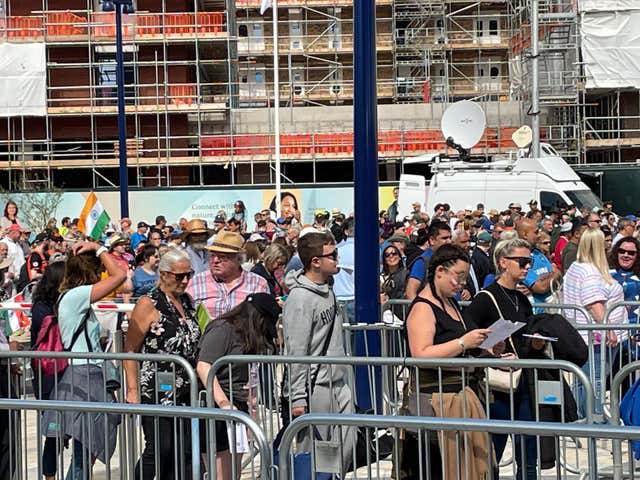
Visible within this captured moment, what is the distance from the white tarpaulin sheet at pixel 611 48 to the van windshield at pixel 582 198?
16.4 meters

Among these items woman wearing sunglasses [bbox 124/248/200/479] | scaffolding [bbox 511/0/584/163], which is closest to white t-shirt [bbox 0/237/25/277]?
woman wearing sunglasses [bbox 124/248/200/479]

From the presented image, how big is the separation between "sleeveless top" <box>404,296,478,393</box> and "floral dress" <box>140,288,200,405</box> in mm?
1334

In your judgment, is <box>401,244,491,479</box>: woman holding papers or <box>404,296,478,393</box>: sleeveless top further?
<box>404,296,478,393</box>: sleeveless top

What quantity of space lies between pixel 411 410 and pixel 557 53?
133 feet

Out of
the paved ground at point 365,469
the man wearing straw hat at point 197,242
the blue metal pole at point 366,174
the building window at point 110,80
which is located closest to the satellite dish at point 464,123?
the building window at point 110,80

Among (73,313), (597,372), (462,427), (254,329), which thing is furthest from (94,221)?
(462,427)

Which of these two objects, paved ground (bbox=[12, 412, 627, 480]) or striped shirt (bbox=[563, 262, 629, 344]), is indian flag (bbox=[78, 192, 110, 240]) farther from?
paved ground (bbox=[12, 412, 627, 480])

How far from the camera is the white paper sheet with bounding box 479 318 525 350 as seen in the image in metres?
6.36

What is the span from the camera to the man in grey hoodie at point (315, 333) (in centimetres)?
680

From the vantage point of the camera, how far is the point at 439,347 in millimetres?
6387

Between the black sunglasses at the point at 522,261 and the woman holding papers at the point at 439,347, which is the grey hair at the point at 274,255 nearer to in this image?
the black sunglasses at the point at 522,261

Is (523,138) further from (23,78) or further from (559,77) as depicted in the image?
(23,78)

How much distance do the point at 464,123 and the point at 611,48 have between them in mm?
15064

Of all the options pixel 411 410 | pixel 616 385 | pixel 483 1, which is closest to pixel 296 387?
pixel 411 410
